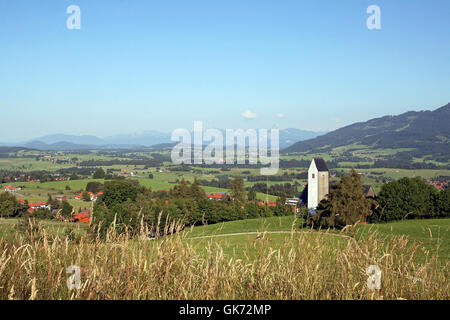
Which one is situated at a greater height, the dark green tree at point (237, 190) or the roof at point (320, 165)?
the roof at point (320, 165)

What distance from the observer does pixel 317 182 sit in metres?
48.1

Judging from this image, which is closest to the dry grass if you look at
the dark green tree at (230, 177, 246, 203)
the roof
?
the dark green tree at (230, 177, 246, 203)

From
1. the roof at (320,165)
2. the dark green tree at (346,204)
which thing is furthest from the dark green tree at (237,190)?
the dark green tree at (346,204)

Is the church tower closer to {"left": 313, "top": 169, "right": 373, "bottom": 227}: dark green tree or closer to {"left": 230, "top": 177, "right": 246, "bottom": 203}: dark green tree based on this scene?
{"left": 230, "top": 177, "right": 246, "bottom": 203}: dark green tree

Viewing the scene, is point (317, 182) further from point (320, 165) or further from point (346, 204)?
point (346, 204)

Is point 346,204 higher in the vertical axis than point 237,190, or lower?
higher

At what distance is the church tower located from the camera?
158 ft

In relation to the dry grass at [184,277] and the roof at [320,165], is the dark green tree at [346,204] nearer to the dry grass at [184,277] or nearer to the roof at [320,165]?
the dry grass at [184,277]

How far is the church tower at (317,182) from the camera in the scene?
4803cm

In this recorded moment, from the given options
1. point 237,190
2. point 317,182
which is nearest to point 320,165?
point 317,182

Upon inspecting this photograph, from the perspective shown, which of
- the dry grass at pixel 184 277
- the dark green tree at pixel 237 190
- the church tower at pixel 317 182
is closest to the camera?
the dry grass at pixel 184 277

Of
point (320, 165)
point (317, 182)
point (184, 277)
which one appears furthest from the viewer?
point (320, 165)
